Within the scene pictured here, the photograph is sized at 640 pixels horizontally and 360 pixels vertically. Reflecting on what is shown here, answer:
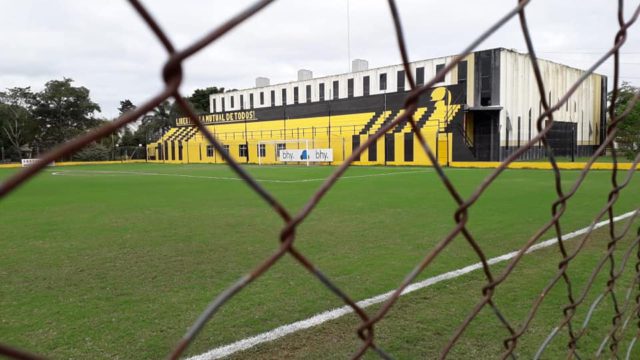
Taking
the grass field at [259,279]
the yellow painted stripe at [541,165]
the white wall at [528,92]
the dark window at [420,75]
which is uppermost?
the dark window at [420,75]

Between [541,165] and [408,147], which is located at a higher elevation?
[408,147]

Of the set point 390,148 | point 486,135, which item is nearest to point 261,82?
point 390,148

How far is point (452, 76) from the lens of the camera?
98.9 ft

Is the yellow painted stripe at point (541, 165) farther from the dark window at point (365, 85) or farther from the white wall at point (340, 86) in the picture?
the dark window at point (365, 85)

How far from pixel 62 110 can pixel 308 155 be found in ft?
94.4

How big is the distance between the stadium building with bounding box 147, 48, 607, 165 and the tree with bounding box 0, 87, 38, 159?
10.8m

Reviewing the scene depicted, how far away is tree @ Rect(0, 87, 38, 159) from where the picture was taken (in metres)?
42.9

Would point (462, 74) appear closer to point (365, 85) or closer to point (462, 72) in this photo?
point (462, 72)

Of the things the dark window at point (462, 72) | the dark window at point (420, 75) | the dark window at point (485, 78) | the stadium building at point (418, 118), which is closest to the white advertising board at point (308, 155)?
the stadium building at point (418, 118)

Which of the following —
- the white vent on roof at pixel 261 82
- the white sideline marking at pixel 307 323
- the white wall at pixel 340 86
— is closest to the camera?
the white sideline marking at pixel 307 323

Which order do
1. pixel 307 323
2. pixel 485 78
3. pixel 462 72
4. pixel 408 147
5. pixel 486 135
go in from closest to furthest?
pixel 307 323 < pixel 408 147 < pixel 485 78 < pixel 486 135 < pixel 462 72

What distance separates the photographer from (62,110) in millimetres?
45938

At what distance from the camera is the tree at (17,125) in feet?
141

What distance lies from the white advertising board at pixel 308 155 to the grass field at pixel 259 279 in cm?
2258
